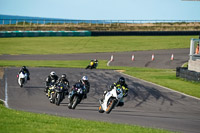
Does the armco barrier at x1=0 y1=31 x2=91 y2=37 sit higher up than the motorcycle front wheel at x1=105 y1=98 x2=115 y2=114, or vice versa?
the armco barrier at x1=0 y1=31 x2=91 y2=37

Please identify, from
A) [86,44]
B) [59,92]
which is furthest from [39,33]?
[59,92]

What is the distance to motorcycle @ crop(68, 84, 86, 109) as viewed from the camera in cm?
1877

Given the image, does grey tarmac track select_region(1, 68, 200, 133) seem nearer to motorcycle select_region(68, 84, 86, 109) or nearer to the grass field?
motorcycle select_region(68, 84, 86, 109)

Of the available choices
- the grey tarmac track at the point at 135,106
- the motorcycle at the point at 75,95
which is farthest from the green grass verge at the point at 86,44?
the motorcycle at the point at 75,95

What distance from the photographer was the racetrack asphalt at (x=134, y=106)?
1659 centimetres

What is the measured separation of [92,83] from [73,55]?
27.6 meters

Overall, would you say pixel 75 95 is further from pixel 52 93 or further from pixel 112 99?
pixel 52 93

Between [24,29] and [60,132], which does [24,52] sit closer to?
[24,29]

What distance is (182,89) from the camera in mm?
26609

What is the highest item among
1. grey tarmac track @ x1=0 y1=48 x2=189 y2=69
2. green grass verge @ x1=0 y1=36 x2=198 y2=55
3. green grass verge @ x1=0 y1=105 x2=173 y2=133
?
green grass verge @ x1=0 y1=105 x2=173 y2=133

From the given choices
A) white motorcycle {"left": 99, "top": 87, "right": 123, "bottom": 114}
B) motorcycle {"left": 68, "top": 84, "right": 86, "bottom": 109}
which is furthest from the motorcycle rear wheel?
white motorcycle {"left": 99, "top": 87, "right": 123, "bottom": 114}

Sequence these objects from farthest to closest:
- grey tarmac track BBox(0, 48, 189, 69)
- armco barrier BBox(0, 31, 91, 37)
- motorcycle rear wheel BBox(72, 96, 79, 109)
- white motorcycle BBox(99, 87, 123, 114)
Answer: armco barrier BBox(0, 31, 91, 37) → grey tarmac track BBox(0, 48, 189, 69) → motorcycle rear wheel BBox(72, 96, 79, 109) → white motorcycle BBox(99, 87, 123, 114)

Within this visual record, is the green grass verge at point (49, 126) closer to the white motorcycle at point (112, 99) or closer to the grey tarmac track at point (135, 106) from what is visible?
the grey tarmac track at point (135, 106)

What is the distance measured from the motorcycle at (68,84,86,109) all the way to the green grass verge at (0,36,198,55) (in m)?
39.9
